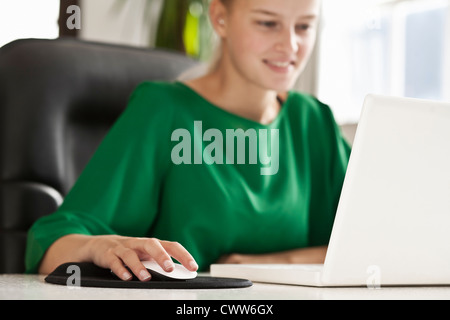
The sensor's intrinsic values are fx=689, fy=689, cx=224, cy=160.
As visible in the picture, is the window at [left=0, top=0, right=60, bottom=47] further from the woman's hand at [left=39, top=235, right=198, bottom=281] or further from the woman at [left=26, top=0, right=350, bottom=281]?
the woman's hand at [left=39, top=235, right=198, bottom=281]

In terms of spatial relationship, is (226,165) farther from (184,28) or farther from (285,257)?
(184,28)

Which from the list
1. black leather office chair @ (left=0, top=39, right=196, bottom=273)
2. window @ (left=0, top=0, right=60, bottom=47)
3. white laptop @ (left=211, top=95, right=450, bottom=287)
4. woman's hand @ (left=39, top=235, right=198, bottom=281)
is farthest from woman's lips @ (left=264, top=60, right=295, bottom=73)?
window @ (left=0, top=0, right=60, bottom=47)

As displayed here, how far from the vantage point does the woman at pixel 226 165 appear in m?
1.24

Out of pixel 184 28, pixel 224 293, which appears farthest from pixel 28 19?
pixel 224 293

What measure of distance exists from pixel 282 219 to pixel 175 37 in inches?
67.3

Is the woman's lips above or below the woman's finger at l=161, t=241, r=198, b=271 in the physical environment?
above

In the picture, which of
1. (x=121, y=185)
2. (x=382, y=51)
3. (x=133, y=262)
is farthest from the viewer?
(x=382, y=51)

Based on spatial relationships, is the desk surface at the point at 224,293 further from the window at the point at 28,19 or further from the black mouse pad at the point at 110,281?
the window at the point at 28,19

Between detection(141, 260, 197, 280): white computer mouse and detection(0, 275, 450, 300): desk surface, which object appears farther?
detection(141, 260, 197, 280): white computer mouse

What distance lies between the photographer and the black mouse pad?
738mm

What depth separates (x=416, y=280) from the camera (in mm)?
776

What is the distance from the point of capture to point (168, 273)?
2.52 feet

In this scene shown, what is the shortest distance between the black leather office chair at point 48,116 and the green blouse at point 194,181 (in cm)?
13

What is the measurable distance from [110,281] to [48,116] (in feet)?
2.15
